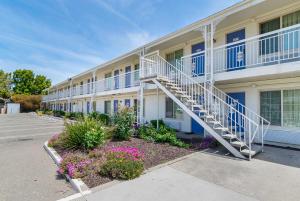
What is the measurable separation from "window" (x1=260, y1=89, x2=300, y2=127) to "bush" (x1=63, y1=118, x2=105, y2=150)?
7711mm

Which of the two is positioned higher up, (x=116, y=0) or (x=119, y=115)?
(x=116, y=0)

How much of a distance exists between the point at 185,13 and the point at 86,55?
18694 millimetres

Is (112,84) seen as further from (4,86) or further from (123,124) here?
(4,86)

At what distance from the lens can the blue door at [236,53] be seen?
9.70m

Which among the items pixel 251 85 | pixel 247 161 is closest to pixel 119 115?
pixel 247 161

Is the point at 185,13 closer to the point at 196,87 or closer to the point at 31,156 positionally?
the point at 196,87

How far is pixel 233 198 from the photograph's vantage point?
3.96 meters

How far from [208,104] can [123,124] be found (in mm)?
4242

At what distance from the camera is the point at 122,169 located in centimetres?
518

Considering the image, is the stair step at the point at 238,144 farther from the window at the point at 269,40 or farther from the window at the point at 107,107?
the window at the point at 107,107

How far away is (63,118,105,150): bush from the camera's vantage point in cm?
761

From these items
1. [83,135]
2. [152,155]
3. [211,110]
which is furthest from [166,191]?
[211,110]

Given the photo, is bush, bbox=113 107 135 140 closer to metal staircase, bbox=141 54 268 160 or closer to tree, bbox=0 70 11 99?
metal staircase, bbox=141 54 268 160

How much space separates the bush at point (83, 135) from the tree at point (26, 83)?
181 feet
